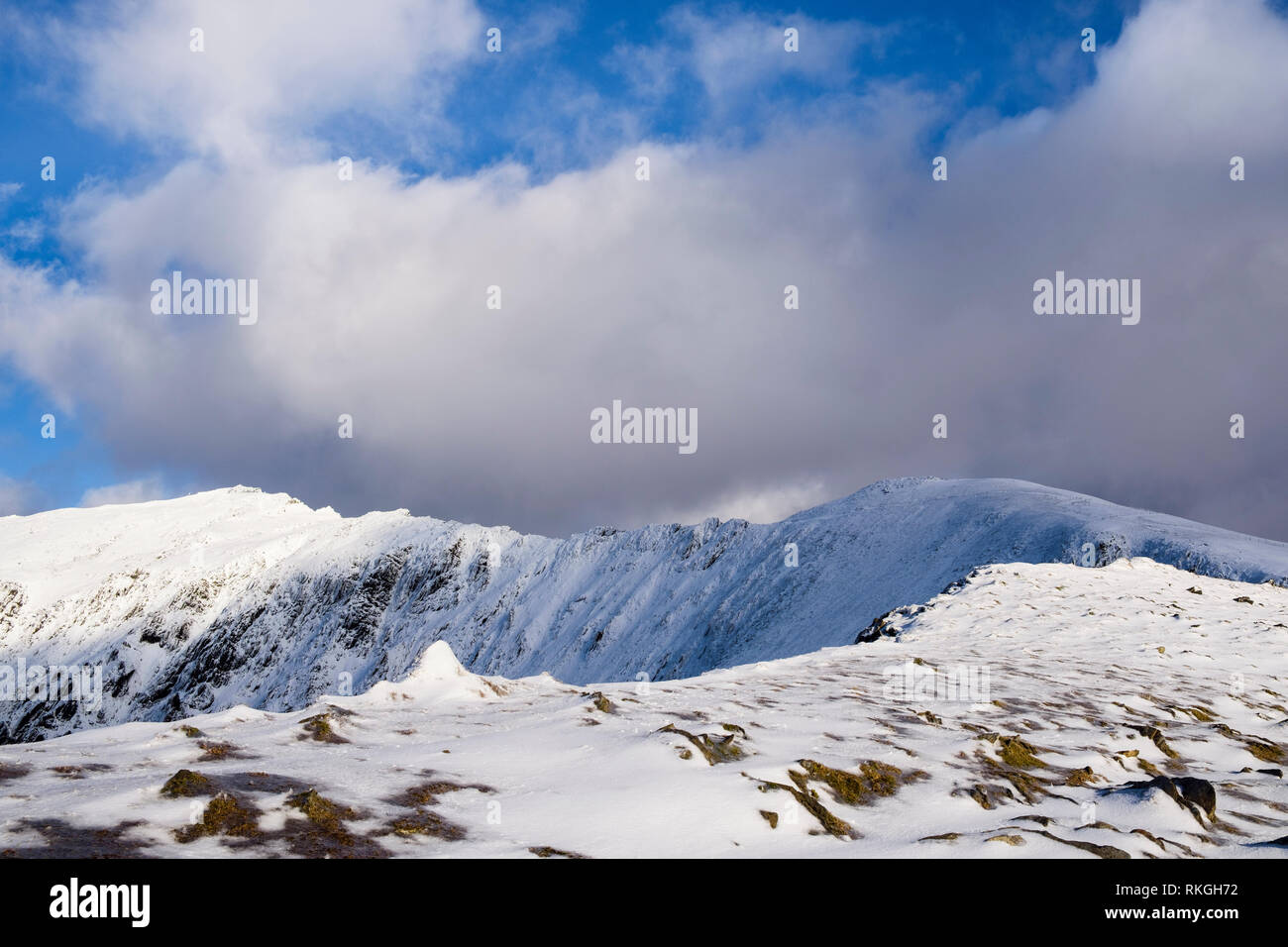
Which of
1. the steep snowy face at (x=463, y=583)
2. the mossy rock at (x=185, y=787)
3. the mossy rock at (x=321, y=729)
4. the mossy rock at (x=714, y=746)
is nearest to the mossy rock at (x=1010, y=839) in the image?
the mossy rock at (x=714, y=746)

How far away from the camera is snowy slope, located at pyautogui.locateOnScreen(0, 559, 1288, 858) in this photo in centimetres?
630

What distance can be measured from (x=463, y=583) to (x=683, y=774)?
10570 centimetres

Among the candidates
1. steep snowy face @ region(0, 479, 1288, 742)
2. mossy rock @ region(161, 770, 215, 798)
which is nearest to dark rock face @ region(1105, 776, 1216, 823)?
mossy rock @ region(161, 770, 215, 798)

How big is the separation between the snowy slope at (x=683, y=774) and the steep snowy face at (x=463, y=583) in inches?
1316

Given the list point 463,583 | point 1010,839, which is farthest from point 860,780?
point 463,583

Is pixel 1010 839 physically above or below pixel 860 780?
above

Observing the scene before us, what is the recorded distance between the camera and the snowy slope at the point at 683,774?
630 centimetres

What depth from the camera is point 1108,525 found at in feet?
167

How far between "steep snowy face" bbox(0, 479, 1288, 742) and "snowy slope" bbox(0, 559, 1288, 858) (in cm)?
3344

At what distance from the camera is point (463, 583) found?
359 feet

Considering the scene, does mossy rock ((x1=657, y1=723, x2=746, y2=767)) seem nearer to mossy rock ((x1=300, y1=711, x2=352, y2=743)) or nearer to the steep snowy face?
mossy rock ((x1=300, y1=711, x2=352, y2=743))

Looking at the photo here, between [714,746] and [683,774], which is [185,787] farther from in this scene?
[714,746]
